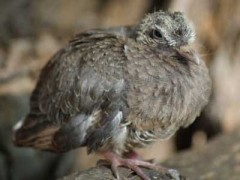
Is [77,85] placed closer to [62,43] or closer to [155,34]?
[155,34]

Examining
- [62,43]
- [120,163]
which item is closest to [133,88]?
[120,163]

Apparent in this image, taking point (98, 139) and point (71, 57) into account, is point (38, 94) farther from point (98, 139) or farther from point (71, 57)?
point (98, 139)

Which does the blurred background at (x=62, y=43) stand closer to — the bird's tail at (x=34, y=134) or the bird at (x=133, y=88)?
the bird's tail at (x=34, y=134)

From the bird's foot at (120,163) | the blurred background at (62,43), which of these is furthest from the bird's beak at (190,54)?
the blurred background at (62,43)

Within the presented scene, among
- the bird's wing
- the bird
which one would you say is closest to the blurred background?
the bird's wing

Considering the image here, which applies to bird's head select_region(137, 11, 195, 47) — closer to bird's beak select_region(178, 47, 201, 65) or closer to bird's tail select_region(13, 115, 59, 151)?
bird's beak select_region(178, 47, 201, 65)

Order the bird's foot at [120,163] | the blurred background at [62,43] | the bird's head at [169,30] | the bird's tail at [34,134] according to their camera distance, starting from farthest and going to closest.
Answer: the blurred background at [62,43]
the bird's tail at [34,134]
the bird's foot at [120,163]
the bird's head at [169,30]

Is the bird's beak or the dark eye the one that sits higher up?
the dark eye
